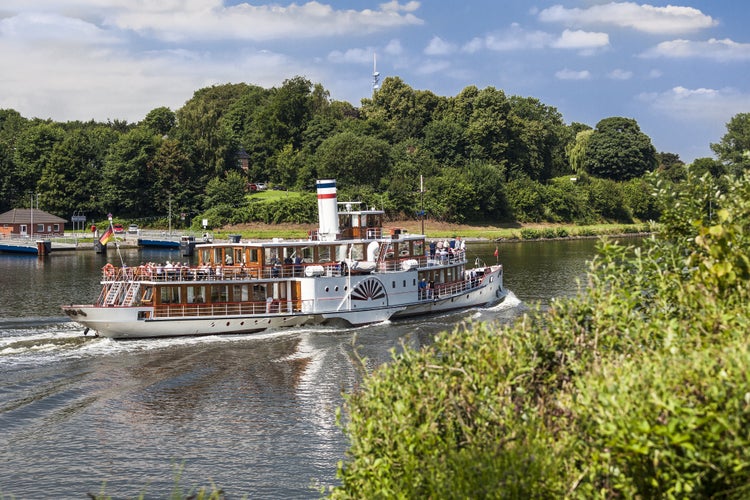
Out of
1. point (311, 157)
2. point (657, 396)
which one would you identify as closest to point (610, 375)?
point (657, 396)

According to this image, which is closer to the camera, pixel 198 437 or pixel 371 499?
pixel 371 499

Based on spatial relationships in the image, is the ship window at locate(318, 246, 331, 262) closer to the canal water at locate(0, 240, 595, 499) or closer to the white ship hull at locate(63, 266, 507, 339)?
the white ship hull at locate(63, 266, 507, 339)

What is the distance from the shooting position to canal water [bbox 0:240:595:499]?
22422 mm

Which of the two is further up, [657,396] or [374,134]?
[374,134]

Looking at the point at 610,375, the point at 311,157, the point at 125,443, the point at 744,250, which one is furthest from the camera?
the point at 311,157

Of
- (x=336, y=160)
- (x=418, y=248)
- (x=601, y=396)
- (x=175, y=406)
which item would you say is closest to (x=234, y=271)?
(x=418, y=248)

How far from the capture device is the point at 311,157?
121000 millimetres

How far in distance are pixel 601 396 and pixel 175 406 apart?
828 inches

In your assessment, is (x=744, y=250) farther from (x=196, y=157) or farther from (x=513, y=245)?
(x=196, y=157)

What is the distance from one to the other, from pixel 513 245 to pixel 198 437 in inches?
3211

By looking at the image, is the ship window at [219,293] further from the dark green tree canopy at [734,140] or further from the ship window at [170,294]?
the dark green tree canopy at [734,140]

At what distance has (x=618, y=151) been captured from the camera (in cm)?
14738

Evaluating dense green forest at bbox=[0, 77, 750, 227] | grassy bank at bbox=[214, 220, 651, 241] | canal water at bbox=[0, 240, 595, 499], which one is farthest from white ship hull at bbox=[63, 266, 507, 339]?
grassy bank at bbox=[214, 220, 651, 241]

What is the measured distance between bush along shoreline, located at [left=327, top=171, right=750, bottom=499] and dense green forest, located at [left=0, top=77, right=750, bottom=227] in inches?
3170
